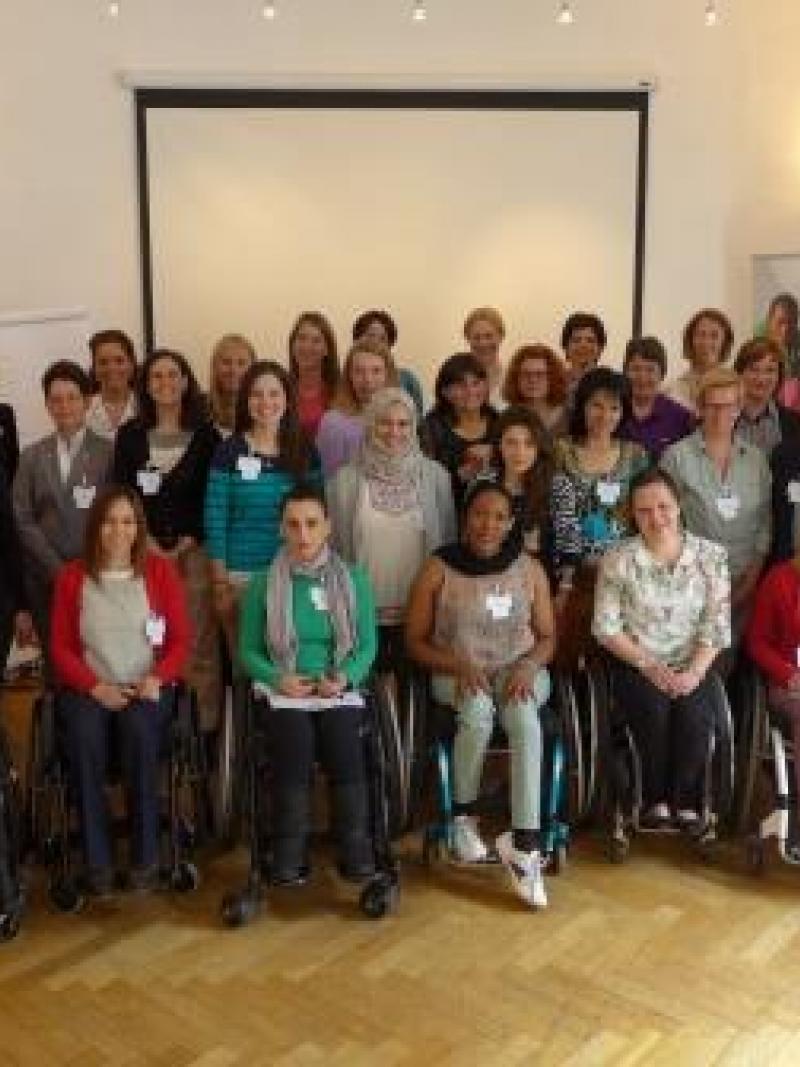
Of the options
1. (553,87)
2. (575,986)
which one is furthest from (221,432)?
(553,87)

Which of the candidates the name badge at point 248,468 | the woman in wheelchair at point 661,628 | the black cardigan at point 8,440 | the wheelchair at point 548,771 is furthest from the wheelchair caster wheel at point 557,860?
the black cardigan at point 8,440

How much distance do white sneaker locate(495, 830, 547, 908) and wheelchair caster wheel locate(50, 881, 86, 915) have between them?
3.68ft

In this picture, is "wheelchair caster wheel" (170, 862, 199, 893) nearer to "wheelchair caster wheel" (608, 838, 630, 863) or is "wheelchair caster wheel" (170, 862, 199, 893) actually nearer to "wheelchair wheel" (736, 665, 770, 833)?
"wheelchair caster wheel" (608, 838, 630, 863)

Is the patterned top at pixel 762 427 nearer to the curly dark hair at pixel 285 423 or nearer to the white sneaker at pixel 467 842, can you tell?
the curly dark hair at pixel 285 423

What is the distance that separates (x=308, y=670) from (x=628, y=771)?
3.08 feet

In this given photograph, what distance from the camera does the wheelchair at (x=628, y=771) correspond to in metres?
3.20

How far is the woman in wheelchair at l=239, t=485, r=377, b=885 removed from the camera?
9.90ft

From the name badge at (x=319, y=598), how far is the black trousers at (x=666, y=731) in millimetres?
835

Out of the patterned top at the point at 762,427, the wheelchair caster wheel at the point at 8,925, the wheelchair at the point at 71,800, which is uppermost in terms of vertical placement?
the patterned top at the point at 762,427

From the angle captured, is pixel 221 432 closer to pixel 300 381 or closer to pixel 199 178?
pixel 300 381

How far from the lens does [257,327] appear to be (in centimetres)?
568

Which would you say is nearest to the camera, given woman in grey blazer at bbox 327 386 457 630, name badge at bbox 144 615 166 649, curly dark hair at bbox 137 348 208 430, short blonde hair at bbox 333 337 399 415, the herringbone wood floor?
the herringbone wood floor

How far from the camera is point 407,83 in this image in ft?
18.2

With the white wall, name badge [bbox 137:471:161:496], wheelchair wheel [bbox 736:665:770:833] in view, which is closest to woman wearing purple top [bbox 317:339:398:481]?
name badge [bbox 137:471:161:496]
